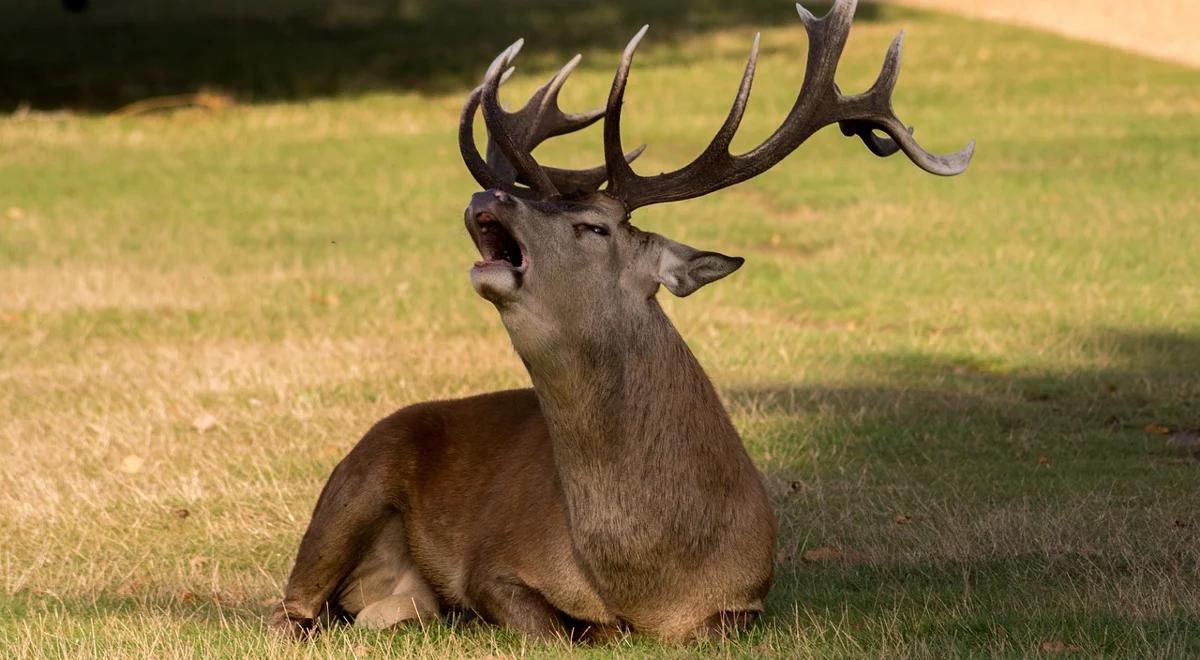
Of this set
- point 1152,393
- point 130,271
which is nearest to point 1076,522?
point 1152,393

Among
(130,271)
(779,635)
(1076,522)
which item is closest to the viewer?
(779,635)

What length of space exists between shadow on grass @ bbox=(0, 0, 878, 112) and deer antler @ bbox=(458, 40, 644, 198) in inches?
923

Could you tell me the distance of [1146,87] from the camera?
29.1 metres

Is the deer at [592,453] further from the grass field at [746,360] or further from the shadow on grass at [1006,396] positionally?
the shadow on grass at [1006,396]

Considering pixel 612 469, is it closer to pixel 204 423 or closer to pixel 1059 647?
pixel 1059 647

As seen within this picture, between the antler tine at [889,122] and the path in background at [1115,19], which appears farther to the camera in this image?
the path in background at [1115,19]

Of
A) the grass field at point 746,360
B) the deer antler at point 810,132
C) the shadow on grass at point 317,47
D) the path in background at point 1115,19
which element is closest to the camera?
the deer antler at point 810,132

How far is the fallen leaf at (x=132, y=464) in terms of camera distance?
9.87 meters

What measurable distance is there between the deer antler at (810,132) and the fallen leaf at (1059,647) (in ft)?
5.53

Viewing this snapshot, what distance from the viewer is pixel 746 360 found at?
12453mm

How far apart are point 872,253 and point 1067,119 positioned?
33.0 ft

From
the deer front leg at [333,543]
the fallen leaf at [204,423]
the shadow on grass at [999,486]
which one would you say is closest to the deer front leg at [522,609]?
the deer front leg at [333,543]

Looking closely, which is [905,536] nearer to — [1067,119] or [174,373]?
[174,373]

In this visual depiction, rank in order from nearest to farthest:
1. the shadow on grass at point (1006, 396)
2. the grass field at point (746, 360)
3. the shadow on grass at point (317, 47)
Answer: the grass field at point (746, 360) → the shadow on grass at point (1006, 396) → the shadow on grass at point (317, 47)
